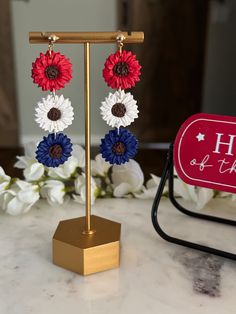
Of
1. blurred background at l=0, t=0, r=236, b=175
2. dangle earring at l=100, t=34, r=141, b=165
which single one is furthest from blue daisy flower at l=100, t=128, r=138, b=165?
blurred background at l=0, t=0, r=236, b=175

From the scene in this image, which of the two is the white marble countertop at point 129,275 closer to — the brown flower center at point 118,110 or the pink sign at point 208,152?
the pink sign at point 208,152

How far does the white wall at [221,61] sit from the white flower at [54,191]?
239cm

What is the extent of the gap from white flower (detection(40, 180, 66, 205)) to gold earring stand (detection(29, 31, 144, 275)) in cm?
17

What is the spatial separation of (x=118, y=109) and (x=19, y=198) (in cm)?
31

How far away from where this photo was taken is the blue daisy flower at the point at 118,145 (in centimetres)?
69

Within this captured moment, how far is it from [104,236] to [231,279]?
21 cm

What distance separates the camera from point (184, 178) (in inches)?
31.1

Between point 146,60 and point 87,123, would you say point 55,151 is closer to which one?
point 87,123

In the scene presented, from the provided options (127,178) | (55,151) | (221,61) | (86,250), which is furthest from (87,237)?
(221,61)

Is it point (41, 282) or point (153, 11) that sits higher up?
point (153, 11)

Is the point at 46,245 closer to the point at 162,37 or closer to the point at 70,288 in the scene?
the point at 70,288

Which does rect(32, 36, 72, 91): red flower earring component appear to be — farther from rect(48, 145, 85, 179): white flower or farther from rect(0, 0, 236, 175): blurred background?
rect(0, 0, 236, 175): blurred background

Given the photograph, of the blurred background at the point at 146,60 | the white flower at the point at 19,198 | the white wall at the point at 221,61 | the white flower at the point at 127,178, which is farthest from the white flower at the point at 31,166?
the white wall at the point at 221,61

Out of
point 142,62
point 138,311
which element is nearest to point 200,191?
point 138,311
